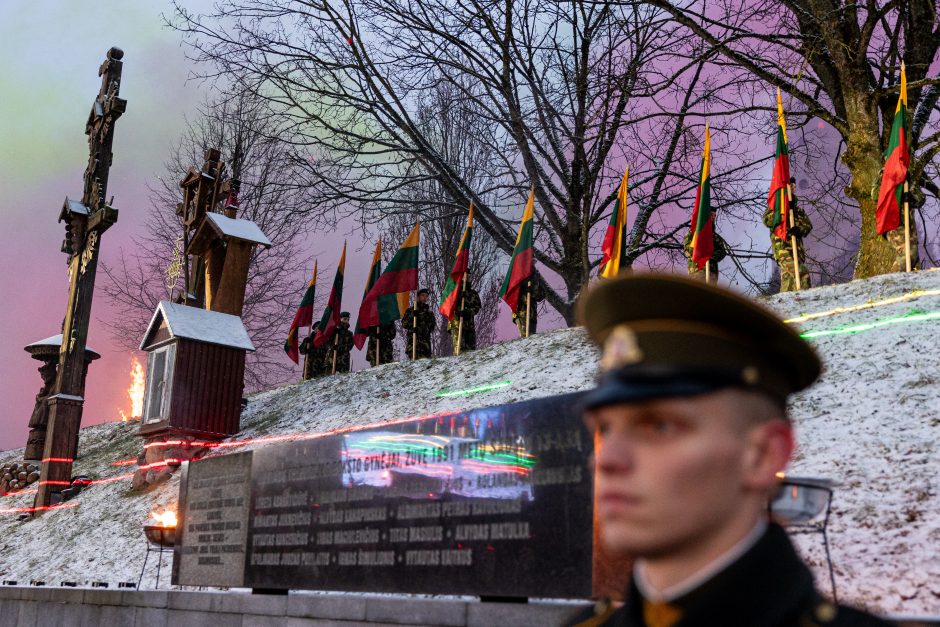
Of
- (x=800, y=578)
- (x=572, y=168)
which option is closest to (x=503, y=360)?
(x=572, y=168)

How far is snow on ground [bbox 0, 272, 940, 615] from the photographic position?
5.60 metres

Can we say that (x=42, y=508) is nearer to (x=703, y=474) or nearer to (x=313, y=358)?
(x=313, y=358)

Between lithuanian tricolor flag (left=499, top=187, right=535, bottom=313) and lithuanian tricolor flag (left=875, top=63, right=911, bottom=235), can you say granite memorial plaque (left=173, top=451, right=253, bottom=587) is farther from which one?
lithuanian tricolor flag (left=875, top=63, right=911, bottom=235)

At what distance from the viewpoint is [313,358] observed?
20.6 meters

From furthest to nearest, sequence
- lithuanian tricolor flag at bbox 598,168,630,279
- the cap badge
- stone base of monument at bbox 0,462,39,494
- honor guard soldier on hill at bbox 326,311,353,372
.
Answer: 1. honor guard soldier on hill at bbox 326,311,353,372
2. stone base of monument at bbox 0,462,39,494
3. lithuanian tricolor flag at bbox 598,168,630,279
4. the cap badge

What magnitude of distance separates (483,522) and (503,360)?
799cm

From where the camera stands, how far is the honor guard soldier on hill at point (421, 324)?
17.6 meters

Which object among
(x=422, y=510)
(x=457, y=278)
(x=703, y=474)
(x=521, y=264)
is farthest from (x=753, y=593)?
(x=457, y=278)

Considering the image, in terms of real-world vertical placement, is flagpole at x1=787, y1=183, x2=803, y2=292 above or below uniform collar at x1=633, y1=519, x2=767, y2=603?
above

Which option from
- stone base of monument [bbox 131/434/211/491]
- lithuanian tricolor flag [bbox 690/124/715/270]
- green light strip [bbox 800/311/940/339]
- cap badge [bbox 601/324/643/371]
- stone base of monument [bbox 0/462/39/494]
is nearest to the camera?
cap badge [bbox 601/324/643/371]

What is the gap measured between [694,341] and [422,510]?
14.4 feet

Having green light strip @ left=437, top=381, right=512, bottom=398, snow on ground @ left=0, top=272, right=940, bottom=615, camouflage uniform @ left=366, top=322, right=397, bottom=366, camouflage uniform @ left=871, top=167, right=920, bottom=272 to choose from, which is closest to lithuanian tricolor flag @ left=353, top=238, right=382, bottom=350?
camouflage uniform @ left=366, top=322, right=397, bottom=366

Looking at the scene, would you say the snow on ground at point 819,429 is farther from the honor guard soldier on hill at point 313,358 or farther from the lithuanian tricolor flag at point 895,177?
the honor guard soldier on hill at point 313,358

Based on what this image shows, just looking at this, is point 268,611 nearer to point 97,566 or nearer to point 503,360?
point 97,566
